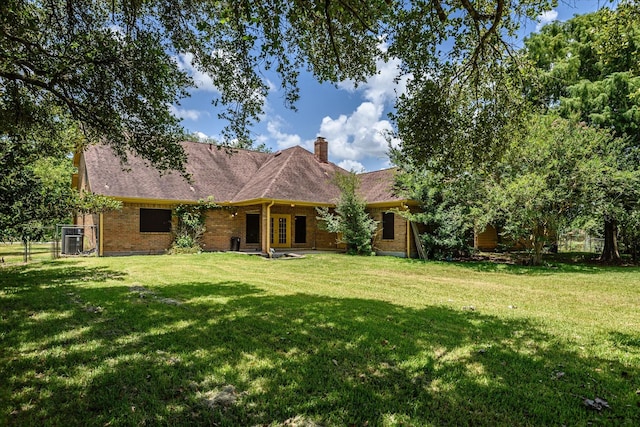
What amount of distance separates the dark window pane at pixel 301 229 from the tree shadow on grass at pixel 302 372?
14.5 m

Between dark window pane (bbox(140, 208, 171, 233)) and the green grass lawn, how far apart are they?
896 centimetres

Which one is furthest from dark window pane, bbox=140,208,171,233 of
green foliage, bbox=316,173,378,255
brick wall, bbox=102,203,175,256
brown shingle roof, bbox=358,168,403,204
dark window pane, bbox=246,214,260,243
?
brown shingle roof, bbox=358,168,403,204

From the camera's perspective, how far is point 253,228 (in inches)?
775

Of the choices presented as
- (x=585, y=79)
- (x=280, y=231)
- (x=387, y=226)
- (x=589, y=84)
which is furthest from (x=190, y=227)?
(x=585, y=79)

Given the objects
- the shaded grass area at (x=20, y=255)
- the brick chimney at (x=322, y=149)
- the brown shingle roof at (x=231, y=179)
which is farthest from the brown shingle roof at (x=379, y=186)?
the shaded grass area at (x=20, y=255)

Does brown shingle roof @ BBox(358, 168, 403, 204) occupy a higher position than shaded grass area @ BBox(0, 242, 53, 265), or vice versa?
brown shingle roof @ BBox(358, 168, 403, 204)

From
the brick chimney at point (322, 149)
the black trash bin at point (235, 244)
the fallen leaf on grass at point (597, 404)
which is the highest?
the brick chimney at point (322, 149)

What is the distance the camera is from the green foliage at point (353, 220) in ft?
55.3

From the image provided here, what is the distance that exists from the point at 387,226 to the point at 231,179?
9.17 m

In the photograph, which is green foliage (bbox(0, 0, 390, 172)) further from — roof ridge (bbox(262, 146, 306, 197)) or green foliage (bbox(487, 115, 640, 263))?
roof ridge (bbox(262, 146, 306, 197))

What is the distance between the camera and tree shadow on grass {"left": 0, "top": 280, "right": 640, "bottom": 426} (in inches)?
110

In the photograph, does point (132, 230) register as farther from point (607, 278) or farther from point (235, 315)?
point (607, 278)

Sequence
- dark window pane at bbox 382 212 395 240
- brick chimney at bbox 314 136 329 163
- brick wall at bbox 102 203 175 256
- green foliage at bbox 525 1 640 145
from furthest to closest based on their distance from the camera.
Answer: brick chimney at bbox 314 136 329 163 → dark window pane at bbox 382 212 395 240 → brick wall at bbox 102 203 175 256 → green foliage at bbox 525 1 640 145

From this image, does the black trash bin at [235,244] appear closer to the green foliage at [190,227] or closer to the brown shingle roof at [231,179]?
the green foliage at [190,227]
